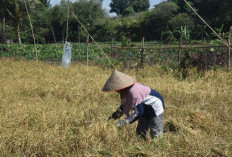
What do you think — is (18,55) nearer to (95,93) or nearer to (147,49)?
(147,49)

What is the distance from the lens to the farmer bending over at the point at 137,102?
2.54m

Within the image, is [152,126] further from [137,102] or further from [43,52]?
[43,52]

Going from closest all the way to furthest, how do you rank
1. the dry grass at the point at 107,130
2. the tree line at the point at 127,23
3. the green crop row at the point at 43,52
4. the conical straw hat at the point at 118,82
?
the dry grass at the point at 107,130, the conical straw hat at the point at 118,82, the green crop row at the point at 43,52, the tree line at the point at 127,23

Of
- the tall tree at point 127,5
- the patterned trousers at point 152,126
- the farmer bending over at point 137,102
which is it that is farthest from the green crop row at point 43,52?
the tall tree at point 127,5

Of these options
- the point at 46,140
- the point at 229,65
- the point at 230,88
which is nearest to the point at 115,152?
the point at 46,140

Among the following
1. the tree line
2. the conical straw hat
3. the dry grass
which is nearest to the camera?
the dry grass

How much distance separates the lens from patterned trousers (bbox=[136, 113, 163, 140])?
2789 millimetres

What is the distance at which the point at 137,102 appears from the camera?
2.52 meters

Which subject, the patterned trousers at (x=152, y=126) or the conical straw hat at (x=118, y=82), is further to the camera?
the patterned trousers at (x=152, y=126)

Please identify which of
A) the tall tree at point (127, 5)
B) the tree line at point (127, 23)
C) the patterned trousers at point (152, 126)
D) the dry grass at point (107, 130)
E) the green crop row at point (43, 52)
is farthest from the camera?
the tall tree at point (127, 5)

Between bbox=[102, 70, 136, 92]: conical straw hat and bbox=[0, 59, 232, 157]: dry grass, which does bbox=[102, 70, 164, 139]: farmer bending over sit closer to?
bbox=[102, 70, 136, 92]: conical straw hat

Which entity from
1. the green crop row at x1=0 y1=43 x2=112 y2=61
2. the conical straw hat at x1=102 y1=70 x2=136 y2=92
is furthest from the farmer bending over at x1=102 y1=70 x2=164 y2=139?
the green crop row at x1=0 y1=43 x2=112 y2=61

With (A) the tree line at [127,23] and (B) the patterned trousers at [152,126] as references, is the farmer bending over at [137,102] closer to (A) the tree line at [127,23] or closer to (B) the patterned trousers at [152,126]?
(B) the patterned trousers at [152,126]

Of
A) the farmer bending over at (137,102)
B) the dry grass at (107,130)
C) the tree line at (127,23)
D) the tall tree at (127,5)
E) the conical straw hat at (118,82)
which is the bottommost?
the dry grass at (107,130)
